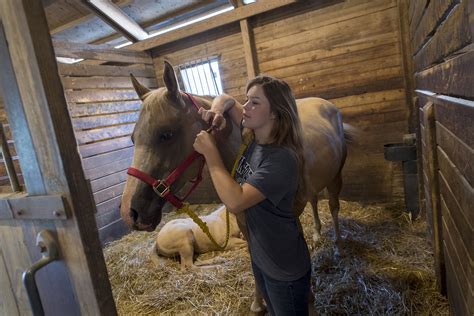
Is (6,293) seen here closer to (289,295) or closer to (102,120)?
(289,295)

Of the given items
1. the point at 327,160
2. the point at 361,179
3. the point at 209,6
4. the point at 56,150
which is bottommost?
Answer: the point at 361,179

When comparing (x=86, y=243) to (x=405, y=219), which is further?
(x=405, y=219)

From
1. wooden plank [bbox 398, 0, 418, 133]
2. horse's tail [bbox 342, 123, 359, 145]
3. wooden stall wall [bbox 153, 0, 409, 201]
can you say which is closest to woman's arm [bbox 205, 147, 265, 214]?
horse's tail [bbox 342, 123, 359, 145]

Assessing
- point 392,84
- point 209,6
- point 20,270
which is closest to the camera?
point 20,270

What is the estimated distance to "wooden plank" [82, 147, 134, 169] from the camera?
370cm

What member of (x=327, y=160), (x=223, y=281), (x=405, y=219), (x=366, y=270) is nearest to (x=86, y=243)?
(x=223, y=281)

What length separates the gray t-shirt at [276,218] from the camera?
1142 millimetres

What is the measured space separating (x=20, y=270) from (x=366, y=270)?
238 centimetres

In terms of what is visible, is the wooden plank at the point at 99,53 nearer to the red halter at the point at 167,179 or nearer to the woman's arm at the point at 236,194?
the red halter at the point at 167,179

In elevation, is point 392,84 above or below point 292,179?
above

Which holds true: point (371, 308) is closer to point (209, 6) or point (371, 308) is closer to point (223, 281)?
point (223, 281)

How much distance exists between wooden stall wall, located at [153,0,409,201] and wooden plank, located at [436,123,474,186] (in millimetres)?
2009

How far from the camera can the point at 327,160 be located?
2.51 meters

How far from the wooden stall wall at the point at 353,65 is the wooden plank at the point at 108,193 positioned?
8.93ft
